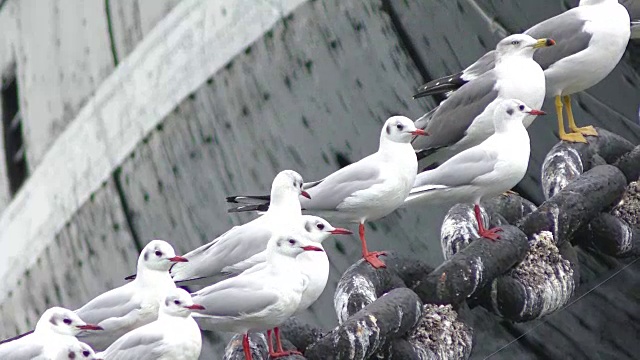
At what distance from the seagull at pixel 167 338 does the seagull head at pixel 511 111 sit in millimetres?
1875

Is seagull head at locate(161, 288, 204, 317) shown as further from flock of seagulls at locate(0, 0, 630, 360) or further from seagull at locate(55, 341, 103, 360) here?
seagull at locate(55, 341, 103, 360)

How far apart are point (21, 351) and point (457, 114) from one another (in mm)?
2508

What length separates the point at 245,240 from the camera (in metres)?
6.19

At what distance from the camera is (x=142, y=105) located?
862cm

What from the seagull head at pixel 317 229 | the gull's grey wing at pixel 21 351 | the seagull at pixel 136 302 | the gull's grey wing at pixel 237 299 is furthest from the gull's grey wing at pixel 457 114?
the gull's grey wing at pixel 21 351

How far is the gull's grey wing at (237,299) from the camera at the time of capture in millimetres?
5457

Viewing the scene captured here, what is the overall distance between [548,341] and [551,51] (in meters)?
1.28

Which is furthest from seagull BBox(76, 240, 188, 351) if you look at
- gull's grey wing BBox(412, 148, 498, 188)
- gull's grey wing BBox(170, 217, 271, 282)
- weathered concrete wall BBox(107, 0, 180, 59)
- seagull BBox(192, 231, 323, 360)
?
weathered concrete wall BBox(107, 0, 180, 59)

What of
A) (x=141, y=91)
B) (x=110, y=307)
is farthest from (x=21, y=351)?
(x=141, y=91)

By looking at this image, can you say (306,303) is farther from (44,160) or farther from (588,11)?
(44,160)

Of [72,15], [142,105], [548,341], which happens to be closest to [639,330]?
[548,341]

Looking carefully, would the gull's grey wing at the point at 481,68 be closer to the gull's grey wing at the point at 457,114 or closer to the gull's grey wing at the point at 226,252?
the gull's grey wing at the point at 457,114

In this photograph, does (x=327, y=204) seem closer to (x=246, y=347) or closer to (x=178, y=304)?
(x=246, y=347)

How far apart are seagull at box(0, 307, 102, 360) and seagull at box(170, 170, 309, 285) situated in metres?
0.68
